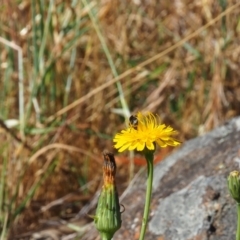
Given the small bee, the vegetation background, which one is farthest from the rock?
the small bee

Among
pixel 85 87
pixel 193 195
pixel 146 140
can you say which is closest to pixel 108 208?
pixel 146 140

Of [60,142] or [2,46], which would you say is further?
[2,46]

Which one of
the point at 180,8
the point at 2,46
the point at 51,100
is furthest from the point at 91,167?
the point at 180,8

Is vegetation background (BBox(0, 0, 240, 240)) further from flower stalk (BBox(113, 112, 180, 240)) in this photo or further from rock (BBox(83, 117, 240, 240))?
flower stalk (BBox(113, 112, 180, 240))

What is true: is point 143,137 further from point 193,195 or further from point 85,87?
point 85,87

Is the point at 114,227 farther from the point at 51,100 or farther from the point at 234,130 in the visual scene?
the point at 51,100

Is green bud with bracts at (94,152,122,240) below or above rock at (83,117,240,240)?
below

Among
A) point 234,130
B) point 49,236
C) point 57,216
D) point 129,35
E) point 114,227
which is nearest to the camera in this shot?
point 114,227
